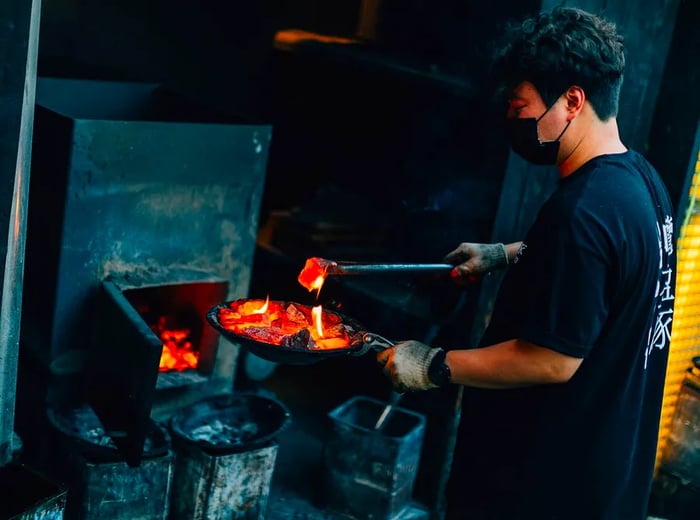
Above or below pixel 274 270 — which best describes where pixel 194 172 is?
above

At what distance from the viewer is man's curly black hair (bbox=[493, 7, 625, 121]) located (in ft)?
10.8

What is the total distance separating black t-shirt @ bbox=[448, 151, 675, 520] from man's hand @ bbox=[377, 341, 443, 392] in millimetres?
312

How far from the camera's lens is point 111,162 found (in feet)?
16.1

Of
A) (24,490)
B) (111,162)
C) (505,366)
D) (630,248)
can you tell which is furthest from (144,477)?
(630,248)

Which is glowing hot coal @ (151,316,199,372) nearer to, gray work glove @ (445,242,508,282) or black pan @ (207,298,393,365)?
black pan @ (207,298,393,365)

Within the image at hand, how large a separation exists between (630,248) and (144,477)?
9.59 feet

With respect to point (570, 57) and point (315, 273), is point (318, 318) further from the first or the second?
point (570, 57)

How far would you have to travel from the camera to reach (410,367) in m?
3.56

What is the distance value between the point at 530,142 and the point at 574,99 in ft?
0.86

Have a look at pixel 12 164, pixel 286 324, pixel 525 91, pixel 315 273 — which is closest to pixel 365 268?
pixel 315 273

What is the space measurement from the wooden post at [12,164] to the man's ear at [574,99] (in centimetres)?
224

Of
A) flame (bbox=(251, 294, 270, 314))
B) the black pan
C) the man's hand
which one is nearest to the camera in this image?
the man's hand

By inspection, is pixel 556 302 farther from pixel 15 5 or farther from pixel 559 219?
pixel 15 5

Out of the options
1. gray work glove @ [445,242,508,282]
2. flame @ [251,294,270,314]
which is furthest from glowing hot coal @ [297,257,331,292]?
gray work glove @ [445,242,508,282]
